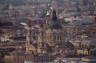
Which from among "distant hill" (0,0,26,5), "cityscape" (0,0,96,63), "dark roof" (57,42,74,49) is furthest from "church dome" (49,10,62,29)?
"distant hill" (0,0,26,5)

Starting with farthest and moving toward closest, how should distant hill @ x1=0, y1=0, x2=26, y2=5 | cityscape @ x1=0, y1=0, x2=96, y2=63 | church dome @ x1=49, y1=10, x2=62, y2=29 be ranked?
distant hill @ x1=0, y1=0, x2=26, y2=5
church dome @ x1=49, y1=10, x2=62, y2=29
cityscape @ x1=0, y1=0, x2=96, y2=63

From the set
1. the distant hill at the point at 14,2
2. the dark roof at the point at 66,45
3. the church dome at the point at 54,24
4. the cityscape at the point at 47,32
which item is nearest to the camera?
the cityscape at the point at 47,32

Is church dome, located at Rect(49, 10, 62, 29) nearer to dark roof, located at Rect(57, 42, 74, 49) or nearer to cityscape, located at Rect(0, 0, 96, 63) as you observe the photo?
cityscape, located at Rect(0, 0, 96, 63)

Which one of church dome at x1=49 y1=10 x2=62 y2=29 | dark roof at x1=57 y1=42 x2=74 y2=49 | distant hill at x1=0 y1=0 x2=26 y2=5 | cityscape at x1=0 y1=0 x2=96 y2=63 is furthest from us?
distant hill at x1=0 y1=0 x2=26 y2=5

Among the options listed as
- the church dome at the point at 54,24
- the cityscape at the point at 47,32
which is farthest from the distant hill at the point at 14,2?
the church dome at the point at 54,24

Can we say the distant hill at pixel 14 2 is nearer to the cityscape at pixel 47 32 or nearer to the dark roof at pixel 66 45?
the cityscape at pixel 47 32

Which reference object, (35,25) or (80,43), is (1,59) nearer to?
(80,43)

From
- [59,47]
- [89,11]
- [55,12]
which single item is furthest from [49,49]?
[89,11]

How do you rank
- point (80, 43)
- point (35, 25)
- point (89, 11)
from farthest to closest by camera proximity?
point (89, 11) < point (35, 25) < point (80, 43)
